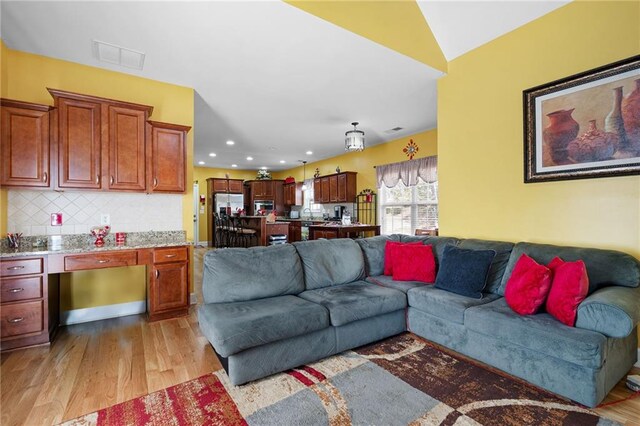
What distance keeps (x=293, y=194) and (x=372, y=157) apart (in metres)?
3.67

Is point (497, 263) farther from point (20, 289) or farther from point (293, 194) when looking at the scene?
point (293, 194)

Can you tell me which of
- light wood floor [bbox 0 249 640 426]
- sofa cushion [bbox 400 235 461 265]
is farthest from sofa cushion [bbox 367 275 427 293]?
light wood floor [bbox 0 249 640 426]

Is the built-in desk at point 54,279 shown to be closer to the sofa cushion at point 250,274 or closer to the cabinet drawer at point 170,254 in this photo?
the cabinet drawer at point 170,254

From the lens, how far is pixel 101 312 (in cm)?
328

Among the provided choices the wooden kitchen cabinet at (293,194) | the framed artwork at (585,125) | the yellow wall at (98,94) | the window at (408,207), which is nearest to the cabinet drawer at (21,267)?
the yellow wall at (98,94)

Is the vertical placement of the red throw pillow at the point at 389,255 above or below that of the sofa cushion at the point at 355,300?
above

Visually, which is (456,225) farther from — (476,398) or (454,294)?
(476,398)

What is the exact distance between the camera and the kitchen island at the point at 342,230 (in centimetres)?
598

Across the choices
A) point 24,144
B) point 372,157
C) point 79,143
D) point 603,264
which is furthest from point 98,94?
point 372,157

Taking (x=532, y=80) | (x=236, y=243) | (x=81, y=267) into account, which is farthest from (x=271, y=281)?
(x=236, y=243)

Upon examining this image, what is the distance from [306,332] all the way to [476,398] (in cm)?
118

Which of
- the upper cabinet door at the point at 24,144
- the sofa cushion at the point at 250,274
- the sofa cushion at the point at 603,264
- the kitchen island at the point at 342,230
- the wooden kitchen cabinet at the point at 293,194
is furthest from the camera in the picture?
the wooden kitchen cabinet at the point at 293,194

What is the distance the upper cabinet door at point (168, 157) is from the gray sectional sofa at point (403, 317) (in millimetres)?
1417

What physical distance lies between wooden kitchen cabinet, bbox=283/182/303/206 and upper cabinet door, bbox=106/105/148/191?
6.70m
